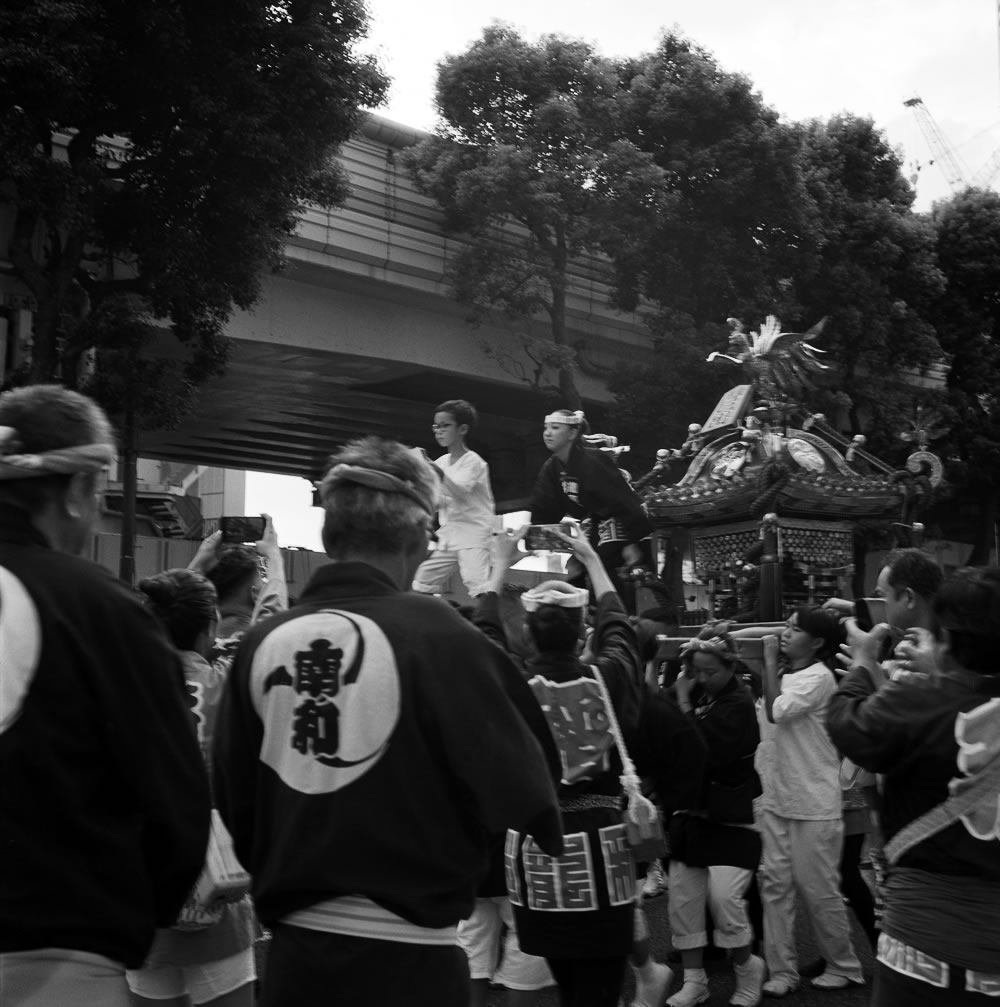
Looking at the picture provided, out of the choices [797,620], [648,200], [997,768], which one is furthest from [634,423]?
[997,768]

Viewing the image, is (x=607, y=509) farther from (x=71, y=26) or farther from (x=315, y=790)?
(x=71, y=26)

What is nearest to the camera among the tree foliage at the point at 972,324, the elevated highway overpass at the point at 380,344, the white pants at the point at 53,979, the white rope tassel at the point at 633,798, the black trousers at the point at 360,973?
the white pants at the point at 53,979

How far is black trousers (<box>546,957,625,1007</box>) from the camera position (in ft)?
13.2

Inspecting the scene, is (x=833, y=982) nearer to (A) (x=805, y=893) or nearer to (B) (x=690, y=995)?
(A) (x=805, y=893)

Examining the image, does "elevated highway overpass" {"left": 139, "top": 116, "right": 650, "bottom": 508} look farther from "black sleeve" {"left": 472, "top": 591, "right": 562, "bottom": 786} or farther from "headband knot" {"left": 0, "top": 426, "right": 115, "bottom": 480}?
"headband knot" {"left": 0, "top": 426, "right": 115, "bottom": 480}

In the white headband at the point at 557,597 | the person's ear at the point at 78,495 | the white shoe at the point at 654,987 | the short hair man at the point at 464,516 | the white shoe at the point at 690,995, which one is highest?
the short hair man at the point at 464,516

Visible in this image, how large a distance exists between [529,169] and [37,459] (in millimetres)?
17945

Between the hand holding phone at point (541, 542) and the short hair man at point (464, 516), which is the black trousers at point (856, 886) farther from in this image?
the short hair man at point (464, 516)

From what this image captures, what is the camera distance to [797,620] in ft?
19.6

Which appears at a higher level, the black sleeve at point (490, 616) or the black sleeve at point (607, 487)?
the black sleeve at point (607, 487)

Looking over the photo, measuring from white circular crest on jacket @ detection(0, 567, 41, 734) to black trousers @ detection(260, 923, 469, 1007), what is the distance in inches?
29.1

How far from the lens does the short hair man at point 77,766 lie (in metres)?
2.01

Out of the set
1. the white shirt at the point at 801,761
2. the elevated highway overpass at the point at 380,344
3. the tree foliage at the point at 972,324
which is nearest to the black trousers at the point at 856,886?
the white shirt at the point at 801,761

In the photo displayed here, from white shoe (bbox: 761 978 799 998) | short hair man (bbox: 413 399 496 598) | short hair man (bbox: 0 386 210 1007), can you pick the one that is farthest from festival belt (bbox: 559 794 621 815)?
short hair man (bbox: 413 399 496 598)
